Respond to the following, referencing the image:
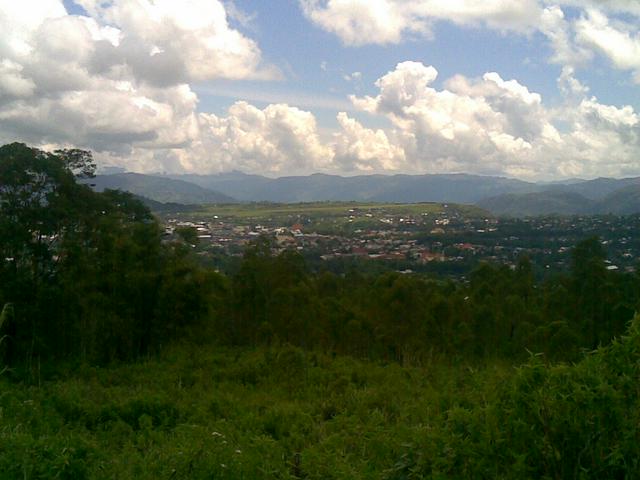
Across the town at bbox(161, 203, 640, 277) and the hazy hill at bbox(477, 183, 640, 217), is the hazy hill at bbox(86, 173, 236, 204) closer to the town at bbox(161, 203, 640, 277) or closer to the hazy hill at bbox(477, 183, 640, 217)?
the town at bbox(161, 203, 640, 277)

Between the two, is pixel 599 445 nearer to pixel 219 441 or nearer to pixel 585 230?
pixel 219 441

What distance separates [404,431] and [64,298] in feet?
40.4

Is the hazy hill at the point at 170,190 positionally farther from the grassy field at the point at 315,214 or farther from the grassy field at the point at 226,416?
the grassy field at the point at 226,416

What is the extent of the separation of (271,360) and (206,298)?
3.91 meters

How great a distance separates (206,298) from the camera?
699 inches

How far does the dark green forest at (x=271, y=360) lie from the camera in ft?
11.5

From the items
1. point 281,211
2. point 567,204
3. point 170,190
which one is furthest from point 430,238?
point 170,190

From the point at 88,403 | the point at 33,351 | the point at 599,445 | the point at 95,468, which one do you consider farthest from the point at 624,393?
the point at 33,351

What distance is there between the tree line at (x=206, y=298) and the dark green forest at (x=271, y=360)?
5 cm

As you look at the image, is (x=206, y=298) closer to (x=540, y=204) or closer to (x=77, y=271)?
(x=77, y=271)

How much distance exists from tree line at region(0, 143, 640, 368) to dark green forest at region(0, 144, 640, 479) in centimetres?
5

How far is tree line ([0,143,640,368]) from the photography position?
1504cm

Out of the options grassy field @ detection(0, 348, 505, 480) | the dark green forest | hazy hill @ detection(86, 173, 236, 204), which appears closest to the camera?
the dark green forest

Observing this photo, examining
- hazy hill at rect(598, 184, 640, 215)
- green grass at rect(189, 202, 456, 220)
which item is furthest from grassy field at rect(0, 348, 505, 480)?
hazy hill at rect(598, 184, 640, 215)
